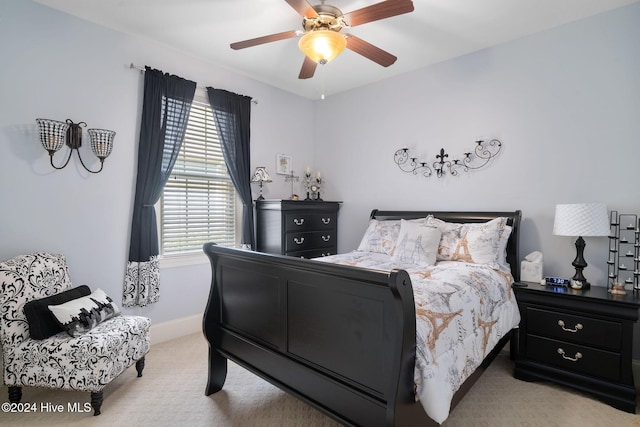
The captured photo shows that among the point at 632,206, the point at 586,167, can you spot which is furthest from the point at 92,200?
the point at 632,206

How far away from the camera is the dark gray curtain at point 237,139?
3.66m

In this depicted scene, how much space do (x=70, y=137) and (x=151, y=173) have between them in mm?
662

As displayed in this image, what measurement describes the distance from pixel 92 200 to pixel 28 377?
4.54ft

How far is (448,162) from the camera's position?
3.53 metres

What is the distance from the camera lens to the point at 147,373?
8.64ft

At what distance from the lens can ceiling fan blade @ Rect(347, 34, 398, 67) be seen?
7.52ft

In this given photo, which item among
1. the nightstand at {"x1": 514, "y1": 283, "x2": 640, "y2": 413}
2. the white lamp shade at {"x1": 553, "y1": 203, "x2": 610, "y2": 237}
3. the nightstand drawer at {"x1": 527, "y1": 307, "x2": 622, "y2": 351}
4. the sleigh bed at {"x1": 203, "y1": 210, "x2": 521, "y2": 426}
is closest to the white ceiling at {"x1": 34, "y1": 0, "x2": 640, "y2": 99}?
the white lamp shade at {"x1": 553, "y1": 203, "x2": 610, "y2": 237}

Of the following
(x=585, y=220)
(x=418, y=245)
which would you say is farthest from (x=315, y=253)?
(x=585, y=220)

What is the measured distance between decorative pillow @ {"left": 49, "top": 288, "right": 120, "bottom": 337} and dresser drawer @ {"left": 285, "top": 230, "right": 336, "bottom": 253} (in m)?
1.82

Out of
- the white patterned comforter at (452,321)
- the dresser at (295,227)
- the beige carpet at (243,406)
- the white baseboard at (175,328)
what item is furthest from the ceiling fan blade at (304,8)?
the white baseboard at (175,328)

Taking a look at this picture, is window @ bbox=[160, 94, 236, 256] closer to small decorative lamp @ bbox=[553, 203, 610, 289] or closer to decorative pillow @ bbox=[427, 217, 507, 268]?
decorative pillow @ bbox=[427, 217, 507, 268]

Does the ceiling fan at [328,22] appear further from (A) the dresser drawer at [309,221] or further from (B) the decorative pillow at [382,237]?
(A) the dresser drawer at [309,221]

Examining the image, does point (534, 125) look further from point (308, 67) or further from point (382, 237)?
point (308, 67)

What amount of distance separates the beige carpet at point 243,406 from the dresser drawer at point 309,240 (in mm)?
1516
